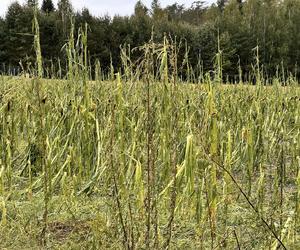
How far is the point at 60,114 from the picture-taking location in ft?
10.2

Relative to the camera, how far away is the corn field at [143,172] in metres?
1.57

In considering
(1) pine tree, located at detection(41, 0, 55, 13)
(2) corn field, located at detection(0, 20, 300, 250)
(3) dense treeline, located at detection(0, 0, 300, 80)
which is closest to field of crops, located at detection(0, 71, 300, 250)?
(2) corn field, located at detection(0, 20, 300, 250)

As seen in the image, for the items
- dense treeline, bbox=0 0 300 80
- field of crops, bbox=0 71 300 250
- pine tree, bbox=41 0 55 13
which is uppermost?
pine tree, bbox=41 0 55 13

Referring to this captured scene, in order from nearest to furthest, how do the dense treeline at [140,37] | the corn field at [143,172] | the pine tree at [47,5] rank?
the corn field at [143,172] < the dense treeline at [140,37] < the pine tree at [47,5]

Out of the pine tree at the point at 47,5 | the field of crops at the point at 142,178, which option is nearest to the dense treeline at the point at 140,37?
the pine tree at the point at 47,5

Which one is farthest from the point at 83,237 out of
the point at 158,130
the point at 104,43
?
the point at 104,43

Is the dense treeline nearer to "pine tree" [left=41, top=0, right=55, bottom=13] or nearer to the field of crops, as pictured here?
"pine tree" [left=41, top=0, right=55, bottom=13]

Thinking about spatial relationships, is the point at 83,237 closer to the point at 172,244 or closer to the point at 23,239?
the point at 23,239

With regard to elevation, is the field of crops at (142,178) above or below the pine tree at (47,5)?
below

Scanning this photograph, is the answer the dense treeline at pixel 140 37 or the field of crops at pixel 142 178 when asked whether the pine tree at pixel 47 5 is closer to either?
the dense treeline at pixel 140 37

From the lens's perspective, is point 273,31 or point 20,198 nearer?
point 20,198

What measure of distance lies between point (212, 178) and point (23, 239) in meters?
0.80

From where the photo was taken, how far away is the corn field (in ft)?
5.14

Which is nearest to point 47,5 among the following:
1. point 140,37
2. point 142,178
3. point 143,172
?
point 140,37
